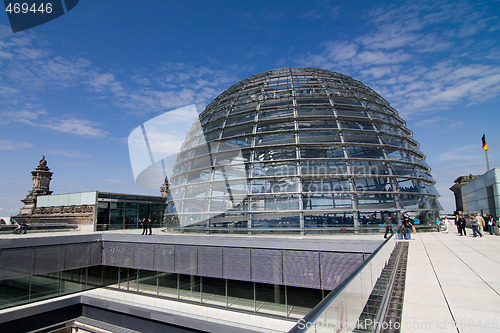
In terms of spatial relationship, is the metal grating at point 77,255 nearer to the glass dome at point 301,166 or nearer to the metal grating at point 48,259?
the metal grating at point 48,259

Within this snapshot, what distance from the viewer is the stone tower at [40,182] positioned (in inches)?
1904

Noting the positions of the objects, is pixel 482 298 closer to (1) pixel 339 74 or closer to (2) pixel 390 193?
(2) pixel 390 193

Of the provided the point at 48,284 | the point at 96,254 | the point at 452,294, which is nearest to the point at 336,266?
the point at 452,294

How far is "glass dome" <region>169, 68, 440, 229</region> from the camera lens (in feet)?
61.3

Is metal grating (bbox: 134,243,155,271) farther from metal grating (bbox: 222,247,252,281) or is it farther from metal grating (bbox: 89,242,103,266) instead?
metal grating (bbox: 222,247,252,281)

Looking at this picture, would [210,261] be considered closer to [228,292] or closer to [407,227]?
[228,292]

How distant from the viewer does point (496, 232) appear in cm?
2031

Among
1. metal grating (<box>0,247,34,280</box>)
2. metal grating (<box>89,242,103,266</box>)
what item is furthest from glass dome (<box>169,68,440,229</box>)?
metal grating (<box>0,247,34,280</box>)

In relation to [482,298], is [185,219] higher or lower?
higher

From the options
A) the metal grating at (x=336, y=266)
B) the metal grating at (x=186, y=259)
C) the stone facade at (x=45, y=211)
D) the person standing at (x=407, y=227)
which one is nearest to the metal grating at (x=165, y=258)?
the metal grating at (x=186, y=259)

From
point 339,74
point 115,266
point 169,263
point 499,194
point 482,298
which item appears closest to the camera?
point 482,298

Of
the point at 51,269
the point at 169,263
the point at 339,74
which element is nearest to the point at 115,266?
the point at 51,269

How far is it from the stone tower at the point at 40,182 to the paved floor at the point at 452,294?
55.8m

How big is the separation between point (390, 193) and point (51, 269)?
73.7ft
